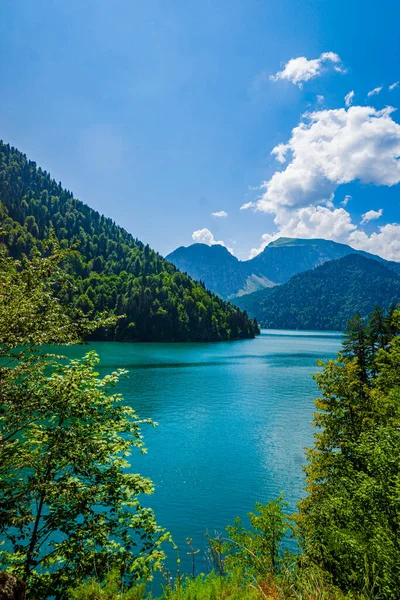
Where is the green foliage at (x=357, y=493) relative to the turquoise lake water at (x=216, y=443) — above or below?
above

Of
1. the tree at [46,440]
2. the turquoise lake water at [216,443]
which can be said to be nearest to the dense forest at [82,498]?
the tree at [46,440]

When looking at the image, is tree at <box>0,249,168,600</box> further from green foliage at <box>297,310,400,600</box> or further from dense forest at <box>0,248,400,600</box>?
green foliage at <box>297,310,400,600</box>

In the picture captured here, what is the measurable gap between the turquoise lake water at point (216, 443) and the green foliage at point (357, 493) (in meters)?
8.15

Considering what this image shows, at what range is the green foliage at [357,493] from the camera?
9820 millimetres

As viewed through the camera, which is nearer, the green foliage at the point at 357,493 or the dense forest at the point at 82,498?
the dense forest at the point at 82,498

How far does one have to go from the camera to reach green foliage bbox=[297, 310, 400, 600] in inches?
387

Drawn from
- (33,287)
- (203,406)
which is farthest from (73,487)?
(203,406)

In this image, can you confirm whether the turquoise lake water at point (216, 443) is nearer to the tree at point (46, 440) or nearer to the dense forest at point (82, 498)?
the dense forest at point (82, 498)

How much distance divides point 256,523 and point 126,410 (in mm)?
9363

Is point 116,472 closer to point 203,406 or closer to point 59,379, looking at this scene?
point 59,379

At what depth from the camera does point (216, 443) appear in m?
38.1

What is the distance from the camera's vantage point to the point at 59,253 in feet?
32.2

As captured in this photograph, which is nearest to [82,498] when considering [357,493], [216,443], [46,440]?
[46,440]

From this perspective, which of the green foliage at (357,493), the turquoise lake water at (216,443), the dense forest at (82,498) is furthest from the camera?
the turquoise lake water at (216,443)
